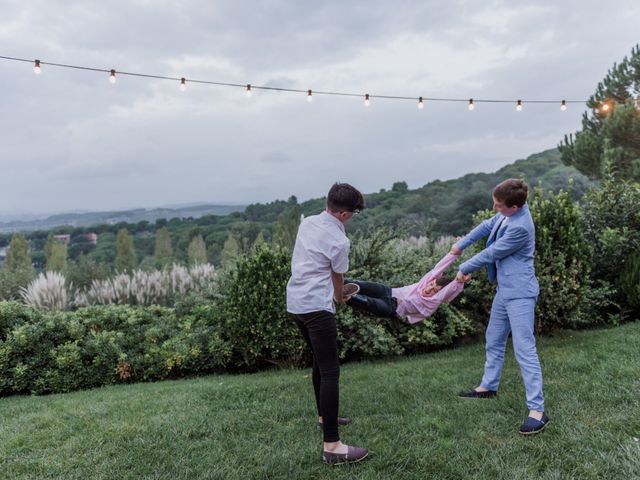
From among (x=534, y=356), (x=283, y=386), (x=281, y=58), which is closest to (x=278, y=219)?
(x=281, y=58)

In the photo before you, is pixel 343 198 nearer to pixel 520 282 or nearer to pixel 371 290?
pixel 371 290

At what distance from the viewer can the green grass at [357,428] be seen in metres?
2.70

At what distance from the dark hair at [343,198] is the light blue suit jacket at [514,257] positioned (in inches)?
45.3

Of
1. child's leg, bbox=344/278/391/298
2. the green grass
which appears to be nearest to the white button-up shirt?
child's leg, bbox=344/278/391/298

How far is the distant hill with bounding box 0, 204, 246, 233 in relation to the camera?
29.6 metres

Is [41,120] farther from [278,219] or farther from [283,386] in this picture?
[283,386]

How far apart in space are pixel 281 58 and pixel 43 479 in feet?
37.9

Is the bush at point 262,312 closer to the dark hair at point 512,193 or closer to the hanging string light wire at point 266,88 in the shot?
the dark hair at point 512,193

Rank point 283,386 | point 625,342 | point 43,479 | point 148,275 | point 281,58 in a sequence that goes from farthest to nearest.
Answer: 1. point 281,58
2. point 148,275
3. point 625,342
4. point 283,386
5. point 43,479

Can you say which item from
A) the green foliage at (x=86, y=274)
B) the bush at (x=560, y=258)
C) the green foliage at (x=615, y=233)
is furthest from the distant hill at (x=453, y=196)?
the bush at (x=560, y=258)

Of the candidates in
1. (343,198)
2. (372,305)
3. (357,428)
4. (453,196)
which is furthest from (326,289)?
(453,196)

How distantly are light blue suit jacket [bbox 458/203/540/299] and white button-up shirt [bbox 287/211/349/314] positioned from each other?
122cm

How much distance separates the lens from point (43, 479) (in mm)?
2678

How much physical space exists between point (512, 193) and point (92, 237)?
3013cm
